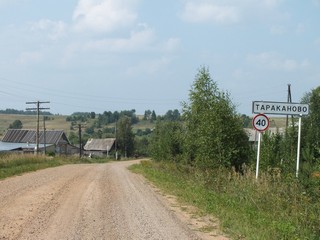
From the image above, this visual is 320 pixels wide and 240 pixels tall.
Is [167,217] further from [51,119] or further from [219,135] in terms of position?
[51,119]

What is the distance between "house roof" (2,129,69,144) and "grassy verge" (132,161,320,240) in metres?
81.2

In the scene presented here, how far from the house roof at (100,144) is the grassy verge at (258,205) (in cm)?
9400

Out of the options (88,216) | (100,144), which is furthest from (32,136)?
(88,216)

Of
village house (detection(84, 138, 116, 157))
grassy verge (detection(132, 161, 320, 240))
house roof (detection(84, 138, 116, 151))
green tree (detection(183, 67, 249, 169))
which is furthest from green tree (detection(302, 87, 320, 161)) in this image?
house roof (detection(84, 138, 116, 151))

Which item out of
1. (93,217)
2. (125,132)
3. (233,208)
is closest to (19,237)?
(93,217)

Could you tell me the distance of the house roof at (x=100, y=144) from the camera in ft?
362

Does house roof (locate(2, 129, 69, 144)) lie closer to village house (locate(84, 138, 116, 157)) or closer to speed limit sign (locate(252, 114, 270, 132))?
village house (locate(84, 138, 116, 157))

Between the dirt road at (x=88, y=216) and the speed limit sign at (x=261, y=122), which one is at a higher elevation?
the speed limit sign at (x=261, y=122)

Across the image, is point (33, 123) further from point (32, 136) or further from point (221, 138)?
point (221, 138)

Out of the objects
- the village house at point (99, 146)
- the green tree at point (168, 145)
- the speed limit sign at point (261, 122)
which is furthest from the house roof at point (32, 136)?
the speed limit sign at point (261, 122)

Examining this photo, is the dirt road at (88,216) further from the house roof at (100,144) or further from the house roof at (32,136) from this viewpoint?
the house roof at (100,144)

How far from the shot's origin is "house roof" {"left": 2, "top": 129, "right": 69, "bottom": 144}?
95100 mm

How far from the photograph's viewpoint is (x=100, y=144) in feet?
370

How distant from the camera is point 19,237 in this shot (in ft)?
27.1
